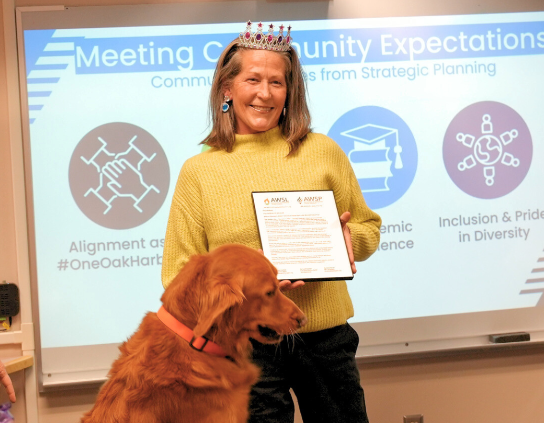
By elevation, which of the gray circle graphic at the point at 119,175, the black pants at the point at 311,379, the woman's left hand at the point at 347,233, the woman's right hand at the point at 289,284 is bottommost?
the black pants at the point at 311,379

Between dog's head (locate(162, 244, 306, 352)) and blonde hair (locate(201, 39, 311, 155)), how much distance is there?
55 centimetres

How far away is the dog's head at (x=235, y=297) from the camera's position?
1401 millimetres

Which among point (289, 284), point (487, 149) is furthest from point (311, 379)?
point (487, 149)

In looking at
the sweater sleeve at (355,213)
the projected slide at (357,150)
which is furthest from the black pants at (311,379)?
the projected slide at (357,150)

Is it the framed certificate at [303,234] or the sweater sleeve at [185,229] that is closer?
the framed certificate at [303,234]

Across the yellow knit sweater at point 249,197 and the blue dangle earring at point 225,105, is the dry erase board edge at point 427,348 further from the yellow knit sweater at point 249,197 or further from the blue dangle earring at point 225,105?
the blue dangle earring at point 225,105

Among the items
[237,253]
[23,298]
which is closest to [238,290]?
[237,253]

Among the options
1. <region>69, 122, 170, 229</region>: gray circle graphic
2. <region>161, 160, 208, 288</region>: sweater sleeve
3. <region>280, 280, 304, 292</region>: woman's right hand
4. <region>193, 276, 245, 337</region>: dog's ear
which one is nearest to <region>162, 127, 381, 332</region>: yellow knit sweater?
<region>161, 160, 208, 288</region>: sweater sleeve

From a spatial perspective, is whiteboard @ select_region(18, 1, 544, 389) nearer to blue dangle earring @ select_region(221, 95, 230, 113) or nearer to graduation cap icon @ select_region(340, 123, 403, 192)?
graduation cap icon @ select_region(340, 123, 403, 192)

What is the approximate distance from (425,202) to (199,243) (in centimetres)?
173

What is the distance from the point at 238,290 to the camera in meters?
1.38

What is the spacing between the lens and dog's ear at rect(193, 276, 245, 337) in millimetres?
1320

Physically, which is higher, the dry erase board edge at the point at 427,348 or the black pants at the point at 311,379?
the black pants at the point at 311,379

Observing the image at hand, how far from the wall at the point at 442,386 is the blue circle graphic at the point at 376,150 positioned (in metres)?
0.59
